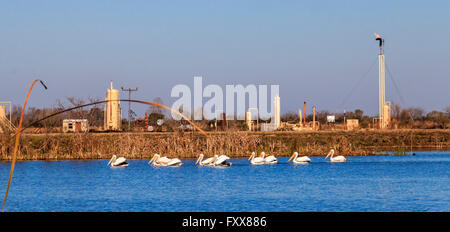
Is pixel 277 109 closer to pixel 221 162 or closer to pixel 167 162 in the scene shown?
pixel 221 162

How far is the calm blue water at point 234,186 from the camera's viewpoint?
24.8 m

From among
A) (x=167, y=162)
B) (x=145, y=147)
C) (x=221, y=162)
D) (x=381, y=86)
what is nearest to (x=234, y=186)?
(x=221, y=162)

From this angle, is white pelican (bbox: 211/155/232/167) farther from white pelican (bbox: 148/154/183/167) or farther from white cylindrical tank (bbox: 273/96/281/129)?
white cylindrical tank (bbox: 273/96/281/129)

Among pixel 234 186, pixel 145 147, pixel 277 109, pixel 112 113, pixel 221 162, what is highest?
pixel 277 109

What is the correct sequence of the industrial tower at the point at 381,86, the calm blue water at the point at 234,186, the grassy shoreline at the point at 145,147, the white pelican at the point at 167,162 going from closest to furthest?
the calm blue water at the point at 234,186 < the white pelican at the point at 167,162 < the grassy shoreline at the point at 145,147 < the industrial tower at the point at 381,86

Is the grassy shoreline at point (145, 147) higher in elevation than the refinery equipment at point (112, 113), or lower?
lower

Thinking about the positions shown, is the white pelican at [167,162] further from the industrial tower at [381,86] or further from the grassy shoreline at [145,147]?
the industrial tower at [381,86]

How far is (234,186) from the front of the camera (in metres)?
30.7

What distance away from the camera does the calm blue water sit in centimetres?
2478

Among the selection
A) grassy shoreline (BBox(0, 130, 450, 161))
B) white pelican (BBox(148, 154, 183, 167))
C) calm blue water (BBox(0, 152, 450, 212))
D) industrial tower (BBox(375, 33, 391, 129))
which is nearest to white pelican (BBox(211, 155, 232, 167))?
calm blue water (BBox(0, 152, 450, 212))

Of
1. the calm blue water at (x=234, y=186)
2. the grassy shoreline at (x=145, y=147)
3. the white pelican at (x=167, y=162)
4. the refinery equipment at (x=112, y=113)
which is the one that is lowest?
the calm blue water at (x=234, y=186)

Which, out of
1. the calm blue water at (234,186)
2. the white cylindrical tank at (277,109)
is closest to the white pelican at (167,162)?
the calm blue water at (234,186)
